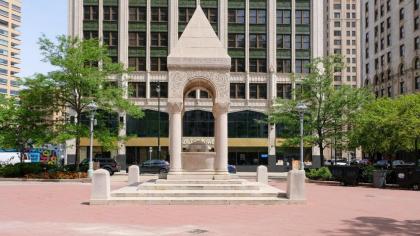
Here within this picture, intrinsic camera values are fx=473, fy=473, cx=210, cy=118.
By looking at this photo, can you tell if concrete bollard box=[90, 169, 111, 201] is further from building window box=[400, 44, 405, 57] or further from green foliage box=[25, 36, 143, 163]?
building window box=[400, 44, 405, 57]

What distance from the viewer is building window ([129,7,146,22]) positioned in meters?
61.1

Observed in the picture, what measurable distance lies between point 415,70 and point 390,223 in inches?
2416

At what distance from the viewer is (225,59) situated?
2198 cm

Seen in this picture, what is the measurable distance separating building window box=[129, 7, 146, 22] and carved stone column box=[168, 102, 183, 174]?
41.7 metres

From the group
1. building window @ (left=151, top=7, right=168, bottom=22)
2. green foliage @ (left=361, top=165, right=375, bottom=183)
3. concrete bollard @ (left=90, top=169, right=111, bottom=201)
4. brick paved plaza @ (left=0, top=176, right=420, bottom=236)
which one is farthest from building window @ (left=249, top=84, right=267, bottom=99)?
concrete bollard @ (left=90, top=169, right=111, bottom=201)

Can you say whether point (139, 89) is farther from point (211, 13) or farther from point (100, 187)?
point (100, 187)

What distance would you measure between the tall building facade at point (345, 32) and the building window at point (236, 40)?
8369 centimetres

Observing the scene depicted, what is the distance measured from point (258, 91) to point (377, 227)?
48.2 m

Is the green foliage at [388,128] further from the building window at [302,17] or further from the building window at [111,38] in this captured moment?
the building window at [111,38]

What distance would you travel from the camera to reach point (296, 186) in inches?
740

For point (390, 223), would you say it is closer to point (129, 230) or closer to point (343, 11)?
point (129, 230)

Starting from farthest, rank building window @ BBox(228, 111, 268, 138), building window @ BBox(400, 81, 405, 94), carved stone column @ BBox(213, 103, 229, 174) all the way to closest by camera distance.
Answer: building window @ BBox(400, 81, 405, 94), building window @ BBox(228, 111, 268, 138), carved stone column @ BBox(213, 103, 229, 174)

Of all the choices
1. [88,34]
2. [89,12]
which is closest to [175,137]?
[88,34]

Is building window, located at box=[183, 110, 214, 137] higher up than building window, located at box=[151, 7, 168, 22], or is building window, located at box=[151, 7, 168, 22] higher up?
building window, located at box=[151, 7, 168, 22]
